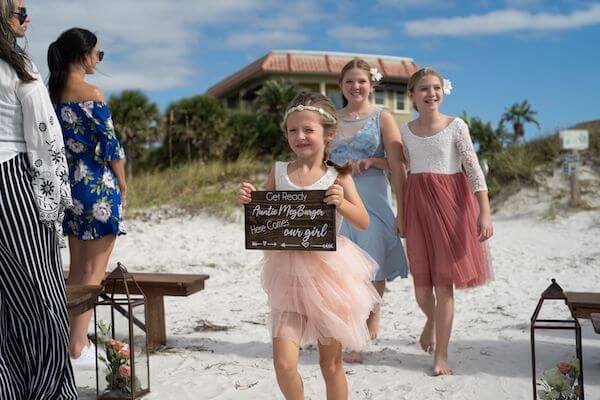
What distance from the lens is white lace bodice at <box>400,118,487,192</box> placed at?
14.3 feet

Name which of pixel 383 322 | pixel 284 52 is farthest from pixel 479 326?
pixel 284 52

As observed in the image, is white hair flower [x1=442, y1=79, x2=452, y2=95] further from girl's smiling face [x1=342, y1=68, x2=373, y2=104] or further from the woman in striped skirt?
the woman in striped skirt

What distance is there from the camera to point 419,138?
448 cm

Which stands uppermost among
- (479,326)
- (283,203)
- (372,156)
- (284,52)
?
(284,52)

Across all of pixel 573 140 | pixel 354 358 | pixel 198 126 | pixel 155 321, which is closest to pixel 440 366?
pixel 354 358

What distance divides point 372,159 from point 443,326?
4.24 feet

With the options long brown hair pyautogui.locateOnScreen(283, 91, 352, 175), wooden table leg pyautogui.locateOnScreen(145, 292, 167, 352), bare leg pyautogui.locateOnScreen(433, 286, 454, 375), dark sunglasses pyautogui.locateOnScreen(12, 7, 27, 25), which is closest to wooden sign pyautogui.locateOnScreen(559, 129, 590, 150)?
bare leg pyautogui.locateOnScreen(433, 286, 454, 375)

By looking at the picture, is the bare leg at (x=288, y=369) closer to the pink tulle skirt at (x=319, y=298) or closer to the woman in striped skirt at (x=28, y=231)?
the pink tulle skirt at (x=319, y=298)

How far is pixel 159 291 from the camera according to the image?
500cm

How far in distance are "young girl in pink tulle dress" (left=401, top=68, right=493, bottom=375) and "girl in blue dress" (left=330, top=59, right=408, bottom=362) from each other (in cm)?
23

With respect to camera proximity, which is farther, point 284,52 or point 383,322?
point 284,52

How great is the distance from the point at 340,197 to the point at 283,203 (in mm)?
274

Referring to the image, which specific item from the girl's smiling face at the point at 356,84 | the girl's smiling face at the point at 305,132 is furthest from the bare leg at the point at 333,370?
the girl's smiling face at the point at 356,84

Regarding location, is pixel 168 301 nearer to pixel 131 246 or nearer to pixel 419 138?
pixel 131 246
